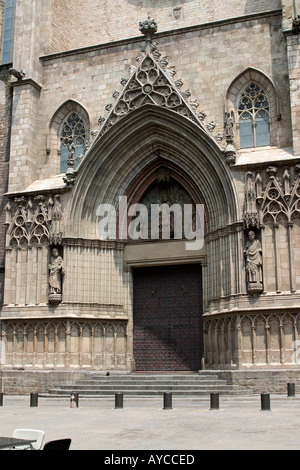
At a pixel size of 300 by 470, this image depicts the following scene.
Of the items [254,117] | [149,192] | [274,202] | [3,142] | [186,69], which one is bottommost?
[274,202]

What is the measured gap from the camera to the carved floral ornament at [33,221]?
20.2 metres

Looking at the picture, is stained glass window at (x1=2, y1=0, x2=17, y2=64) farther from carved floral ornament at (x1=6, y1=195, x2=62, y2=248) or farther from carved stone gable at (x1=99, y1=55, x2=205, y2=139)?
carved floral ornament at (x1=6, y1=195, x2=62, y2=248)

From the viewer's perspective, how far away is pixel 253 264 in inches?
691

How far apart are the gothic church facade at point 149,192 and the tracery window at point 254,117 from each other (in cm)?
4

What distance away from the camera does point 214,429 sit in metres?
9.74

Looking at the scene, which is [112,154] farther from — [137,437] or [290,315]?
[137,437]

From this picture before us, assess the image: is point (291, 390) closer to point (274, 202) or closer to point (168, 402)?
point (168, 402)

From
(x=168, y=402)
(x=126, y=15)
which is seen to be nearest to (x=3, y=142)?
(x=126, y=15)

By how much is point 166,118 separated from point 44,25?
23.3 ft

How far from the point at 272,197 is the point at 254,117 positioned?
3.21 metres

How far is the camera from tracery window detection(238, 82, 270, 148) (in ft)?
64.2

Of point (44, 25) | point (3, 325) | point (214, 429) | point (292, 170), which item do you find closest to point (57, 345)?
point (3, 325)

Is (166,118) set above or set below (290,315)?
above

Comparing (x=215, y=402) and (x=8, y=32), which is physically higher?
(x=8, y=32)
